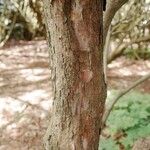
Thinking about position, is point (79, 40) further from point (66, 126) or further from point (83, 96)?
point (66, 126)

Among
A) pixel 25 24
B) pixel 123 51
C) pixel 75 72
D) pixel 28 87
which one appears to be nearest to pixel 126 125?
pixel 28 87

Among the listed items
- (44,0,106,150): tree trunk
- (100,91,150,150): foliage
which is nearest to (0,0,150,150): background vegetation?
(100,91,150,150): foliage

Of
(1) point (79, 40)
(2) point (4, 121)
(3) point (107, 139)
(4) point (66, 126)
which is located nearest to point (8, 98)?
(2) point (4, 121)

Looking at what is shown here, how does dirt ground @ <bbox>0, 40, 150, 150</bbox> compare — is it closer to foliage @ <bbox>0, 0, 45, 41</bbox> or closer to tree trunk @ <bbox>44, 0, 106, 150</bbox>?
foliage @ <bbox>0, 0, 45, 41</bbox>

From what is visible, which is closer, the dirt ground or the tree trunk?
the tree trunk

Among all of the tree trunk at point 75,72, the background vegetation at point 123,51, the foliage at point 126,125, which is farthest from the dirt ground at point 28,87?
the tree trunk at point 75,72

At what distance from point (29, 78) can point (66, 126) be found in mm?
3734

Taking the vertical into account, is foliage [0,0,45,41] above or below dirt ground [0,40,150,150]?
above

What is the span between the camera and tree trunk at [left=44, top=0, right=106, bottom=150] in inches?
68.2

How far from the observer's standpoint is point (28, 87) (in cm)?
530

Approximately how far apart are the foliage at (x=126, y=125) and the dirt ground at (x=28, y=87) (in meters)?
0.78

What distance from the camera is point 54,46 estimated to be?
1.83m

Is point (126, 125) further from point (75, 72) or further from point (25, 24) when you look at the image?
point (25, 24)

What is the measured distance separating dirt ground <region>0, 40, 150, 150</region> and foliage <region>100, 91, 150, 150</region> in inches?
30.7
